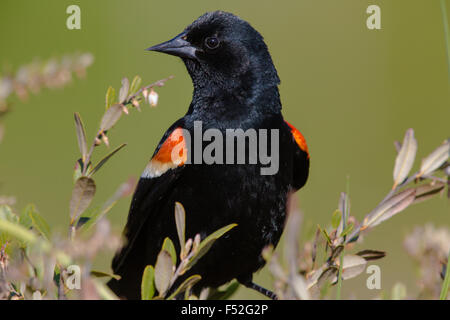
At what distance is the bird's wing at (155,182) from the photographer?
6.55 feet

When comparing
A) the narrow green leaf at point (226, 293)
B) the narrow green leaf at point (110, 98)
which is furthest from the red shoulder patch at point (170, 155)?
the narrow green leaf at point (110, 98)

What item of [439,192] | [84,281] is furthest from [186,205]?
[84,281]

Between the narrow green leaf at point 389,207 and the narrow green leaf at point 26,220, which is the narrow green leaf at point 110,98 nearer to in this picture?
the narrow green leaf at point 26,220

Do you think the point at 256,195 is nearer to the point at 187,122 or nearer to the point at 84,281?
the point at 187,122

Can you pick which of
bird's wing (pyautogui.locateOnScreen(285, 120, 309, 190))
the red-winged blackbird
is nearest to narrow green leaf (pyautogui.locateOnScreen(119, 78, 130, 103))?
the red-winged blackbird

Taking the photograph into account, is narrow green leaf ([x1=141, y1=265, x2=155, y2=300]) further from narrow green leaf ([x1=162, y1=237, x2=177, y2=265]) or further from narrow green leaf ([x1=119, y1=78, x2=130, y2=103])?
narrow green leaf ([x1=119, y1=78, x2=130, y2=103])

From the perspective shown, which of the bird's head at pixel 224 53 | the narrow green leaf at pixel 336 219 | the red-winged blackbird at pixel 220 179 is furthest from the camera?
the bird's head at pixel 224 53

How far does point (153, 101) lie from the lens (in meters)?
1.05

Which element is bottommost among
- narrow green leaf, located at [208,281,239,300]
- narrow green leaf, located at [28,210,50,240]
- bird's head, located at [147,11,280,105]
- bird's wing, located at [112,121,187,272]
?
narrow green leaf, located at [208,281,239,300]

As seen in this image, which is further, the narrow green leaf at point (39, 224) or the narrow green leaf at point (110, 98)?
the narrow green leaf at point (110, 98)

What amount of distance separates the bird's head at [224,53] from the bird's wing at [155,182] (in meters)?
0.25

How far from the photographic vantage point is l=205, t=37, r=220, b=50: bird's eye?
2219mm

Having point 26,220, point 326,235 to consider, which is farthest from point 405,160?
point 26,220

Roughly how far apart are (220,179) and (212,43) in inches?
23.0
